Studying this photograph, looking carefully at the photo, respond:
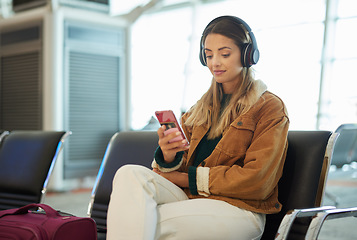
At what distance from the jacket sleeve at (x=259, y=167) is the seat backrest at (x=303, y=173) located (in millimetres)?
74

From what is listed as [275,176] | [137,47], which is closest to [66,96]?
[137,47]

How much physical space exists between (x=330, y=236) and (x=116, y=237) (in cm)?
252

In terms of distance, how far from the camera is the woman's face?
179 cm

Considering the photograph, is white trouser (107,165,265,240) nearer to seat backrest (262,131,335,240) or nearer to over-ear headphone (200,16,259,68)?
seat backrest (262,131,335,240)

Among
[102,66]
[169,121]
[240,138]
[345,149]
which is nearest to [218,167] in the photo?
[240,138]

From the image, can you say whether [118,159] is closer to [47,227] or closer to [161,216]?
[47,227]

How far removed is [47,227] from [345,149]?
4.08 meters

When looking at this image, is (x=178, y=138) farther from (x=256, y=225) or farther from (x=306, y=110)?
(x=306, y=110)

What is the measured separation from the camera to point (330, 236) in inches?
136

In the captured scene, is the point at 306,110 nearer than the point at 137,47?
Yes

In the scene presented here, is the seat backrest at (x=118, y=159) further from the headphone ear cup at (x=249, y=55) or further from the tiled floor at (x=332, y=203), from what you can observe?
the tiled floor at (x=332, y=203)

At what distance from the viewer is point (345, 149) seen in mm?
4961

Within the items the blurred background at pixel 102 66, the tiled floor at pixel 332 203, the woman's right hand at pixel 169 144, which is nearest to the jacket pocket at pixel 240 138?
the woman's right hand at pixel 169 144

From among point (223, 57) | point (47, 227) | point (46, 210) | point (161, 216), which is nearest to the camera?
point (161, 216)
